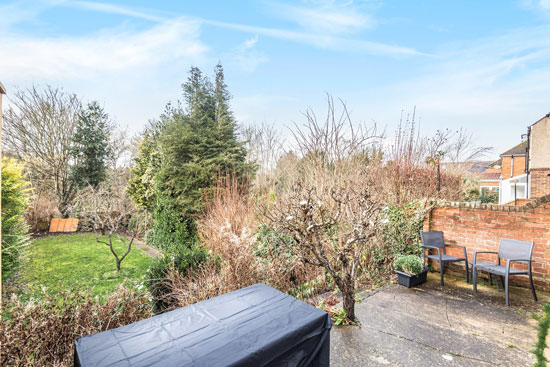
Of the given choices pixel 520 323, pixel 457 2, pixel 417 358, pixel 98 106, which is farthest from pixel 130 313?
pixel 98 106

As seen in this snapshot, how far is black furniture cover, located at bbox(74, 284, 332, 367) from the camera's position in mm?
1416

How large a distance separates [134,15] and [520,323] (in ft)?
25.5

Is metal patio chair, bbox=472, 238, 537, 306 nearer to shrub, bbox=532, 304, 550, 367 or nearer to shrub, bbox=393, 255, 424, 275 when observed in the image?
shrub, bbox=532, 304, 550, 367

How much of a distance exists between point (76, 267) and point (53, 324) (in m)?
5.82

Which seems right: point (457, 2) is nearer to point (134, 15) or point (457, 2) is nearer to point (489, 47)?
point (489, 47)

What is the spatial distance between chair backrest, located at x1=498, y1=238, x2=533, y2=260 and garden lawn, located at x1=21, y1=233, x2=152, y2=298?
596cm

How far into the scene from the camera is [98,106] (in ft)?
47.1

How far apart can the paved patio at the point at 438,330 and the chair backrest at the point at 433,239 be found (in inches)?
36.0

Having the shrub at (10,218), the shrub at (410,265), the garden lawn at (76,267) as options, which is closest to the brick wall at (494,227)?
the shrub at (410,265)

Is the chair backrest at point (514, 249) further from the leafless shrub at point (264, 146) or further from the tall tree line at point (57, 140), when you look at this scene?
the tall tree line at point (57, 140)

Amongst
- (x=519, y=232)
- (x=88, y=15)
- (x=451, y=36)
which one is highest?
(x=451, y=36)

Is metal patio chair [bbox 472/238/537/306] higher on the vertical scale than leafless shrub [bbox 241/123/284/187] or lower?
lower

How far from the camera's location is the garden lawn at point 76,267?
535 centimetres

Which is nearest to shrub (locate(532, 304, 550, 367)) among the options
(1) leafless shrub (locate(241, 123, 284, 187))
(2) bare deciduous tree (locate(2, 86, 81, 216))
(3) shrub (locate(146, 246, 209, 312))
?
(3) shrub (locate(146, 246, 209, 312))
